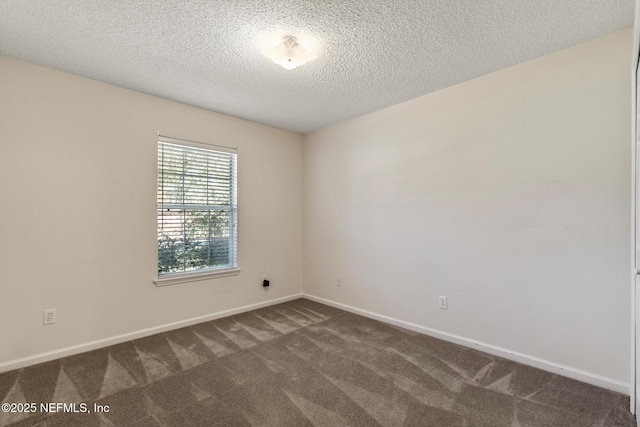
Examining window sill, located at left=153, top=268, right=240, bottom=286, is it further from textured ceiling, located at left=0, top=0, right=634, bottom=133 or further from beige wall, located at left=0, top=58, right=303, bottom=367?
textured ceiling, located at left=0, top=0, right=634, bottom=133

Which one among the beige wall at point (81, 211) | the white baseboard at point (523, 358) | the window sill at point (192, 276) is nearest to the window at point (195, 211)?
the window sill at point (192, 276)

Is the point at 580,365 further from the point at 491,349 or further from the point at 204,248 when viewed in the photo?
the point at 204,248

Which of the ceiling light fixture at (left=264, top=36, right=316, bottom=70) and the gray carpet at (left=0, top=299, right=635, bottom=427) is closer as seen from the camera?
the gray carpet at (left=0, top=299, right=635, bottom=427)

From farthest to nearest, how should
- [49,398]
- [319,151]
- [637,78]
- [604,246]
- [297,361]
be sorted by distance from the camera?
[319,151] < [297,361] < [604,246] < [49,398] < [637,78]

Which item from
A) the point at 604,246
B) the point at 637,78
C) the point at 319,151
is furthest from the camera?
the point at 319,151

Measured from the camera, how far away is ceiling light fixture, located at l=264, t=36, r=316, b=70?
2110 millimetres

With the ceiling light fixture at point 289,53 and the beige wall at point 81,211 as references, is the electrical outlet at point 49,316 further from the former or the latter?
the ceiling light fixture at point 289,53

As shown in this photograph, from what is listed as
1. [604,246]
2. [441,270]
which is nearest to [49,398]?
[441,270]

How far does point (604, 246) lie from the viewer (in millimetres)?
2119

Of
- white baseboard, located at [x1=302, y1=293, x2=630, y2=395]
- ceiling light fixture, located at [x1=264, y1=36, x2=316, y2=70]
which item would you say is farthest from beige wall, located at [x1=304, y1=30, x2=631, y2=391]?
ceiling light fixture, located at [x1=264, y1=36, x2=316, y2=70]

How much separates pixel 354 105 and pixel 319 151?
106 centimetres

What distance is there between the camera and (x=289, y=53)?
2137mm

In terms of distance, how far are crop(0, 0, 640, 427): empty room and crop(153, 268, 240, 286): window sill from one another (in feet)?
0.07

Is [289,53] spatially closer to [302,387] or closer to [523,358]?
[302,387]
